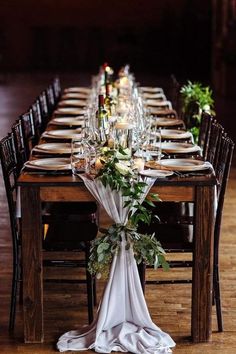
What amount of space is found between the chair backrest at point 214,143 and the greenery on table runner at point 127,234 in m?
0.88

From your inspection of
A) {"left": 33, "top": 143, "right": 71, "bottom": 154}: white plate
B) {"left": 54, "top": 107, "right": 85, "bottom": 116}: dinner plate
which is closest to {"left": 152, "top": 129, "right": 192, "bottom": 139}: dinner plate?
{"left": 33, "top": 143, "right": 71, "bottom": 154}: white plate

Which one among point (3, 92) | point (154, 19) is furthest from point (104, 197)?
point (154, 19)

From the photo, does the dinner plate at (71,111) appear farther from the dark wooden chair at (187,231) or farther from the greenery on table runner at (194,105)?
the dark wooden chair at (187,231)

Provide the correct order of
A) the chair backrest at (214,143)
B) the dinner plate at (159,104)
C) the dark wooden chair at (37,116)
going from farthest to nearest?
the dinner plate at (159,104)
the dark wooden chair at (37,116)
the chair backrest at (214,143)

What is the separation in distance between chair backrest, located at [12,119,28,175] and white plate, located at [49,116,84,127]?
3.17 ft

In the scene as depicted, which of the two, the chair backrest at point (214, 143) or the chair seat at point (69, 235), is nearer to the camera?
the chair seat at point (69, 235)

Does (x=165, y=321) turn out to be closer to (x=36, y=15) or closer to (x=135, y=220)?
(x=135, y=220)

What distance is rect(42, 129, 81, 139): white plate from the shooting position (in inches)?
224

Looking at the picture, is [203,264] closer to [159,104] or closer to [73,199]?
[73,199]

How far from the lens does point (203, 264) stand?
420 centimetres

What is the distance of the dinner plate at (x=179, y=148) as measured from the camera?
507cm

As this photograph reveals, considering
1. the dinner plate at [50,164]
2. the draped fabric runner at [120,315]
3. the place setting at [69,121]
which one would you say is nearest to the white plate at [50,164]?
the dinner plate at [50,164]

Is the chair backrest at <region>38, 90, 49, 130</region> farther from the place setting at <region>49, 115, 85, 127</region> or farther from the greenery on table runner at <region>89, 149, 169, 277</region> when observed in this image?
the greenery on table runner at <region>89, 149, 169, 277</region>

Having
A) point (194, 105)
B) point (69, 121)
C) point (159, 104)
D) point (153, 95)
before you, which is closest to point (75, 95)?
point (153, 95)
